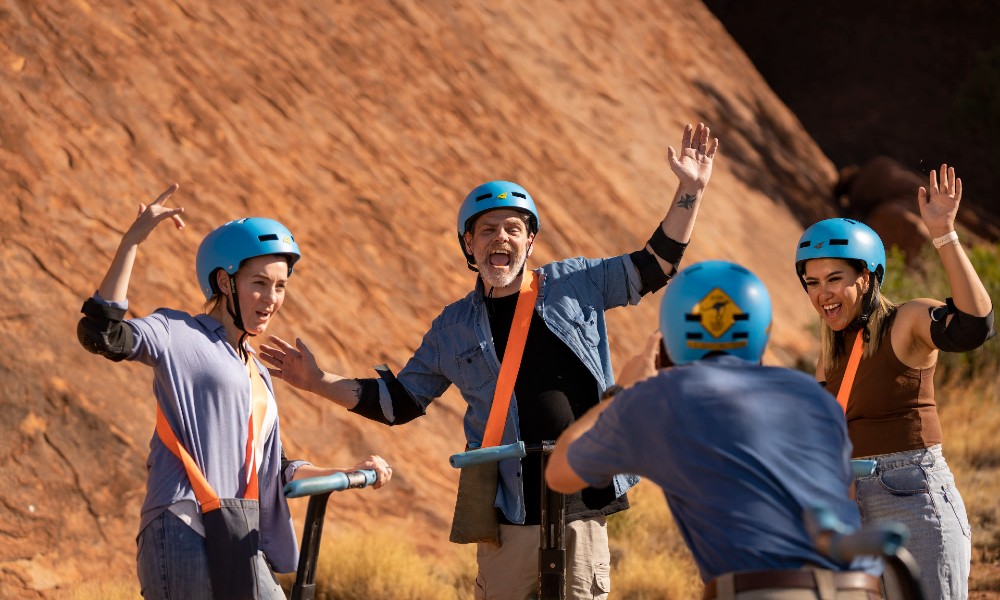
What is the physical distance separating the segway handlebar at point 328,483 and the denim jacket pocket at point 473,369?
3.18ft

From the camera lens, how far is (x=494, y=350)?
5598mm

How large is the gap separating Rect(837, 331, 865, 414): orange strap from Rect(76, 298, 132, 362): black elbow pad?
2964 millimetres

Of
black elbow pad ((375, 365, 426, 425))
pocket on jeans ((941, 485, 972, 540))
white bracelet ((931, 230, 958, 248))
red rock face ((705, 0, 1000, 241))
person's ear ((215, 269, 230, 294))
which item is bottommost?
pocket on jeans ((941, 485, 972, 540))

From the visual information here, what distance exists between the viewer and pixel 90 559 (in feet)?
27.7

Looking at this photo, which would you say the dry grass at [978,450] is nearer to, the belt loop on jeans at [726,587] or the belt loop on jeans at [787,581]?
the belt loop on jeans at [787,581]

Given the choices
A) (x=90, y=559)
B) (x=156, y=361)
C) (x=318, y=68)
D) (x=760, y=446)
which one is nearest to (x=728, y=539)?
(x=760, y=446)

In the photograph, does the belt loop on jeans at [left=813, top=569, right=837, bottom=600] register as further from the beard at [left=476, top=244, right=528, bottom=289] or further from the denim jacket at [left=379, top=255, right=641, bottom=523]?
the beard at [left=476, top=244, right=528, bottom=289]

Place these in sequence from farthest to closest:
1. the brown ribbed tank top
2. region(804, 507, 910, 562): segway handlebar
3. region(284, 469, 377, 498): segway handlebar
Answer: the brown ribbed tank top
region(284, 469, 377, 498): segway handlebar
region(804, 507, 910, 562): segway handlebar

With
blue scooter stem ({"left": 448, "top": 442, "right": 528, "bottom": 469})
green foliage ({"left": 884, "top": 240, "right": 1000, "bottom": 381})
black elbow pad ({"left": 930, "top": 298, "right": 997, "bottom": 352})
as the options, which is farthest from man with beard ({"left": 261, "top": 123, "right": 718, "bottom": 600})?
green foliage ({"left": 884, "top": 240, "right": 1000, "bottom": 381})

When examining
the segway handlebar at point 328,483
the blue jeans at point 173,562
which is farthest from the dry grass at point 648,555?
the blue jeans at point 173,562

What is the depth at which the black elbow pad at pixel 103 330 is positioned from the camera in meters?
4.39

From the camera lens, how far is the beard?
566 centimetres

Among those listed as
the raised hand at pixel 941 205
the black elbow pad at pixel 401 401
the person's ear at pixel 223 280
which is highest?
the raised hand at pixel 941 205

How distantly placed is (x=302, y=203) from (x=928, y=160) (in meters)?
20.8
